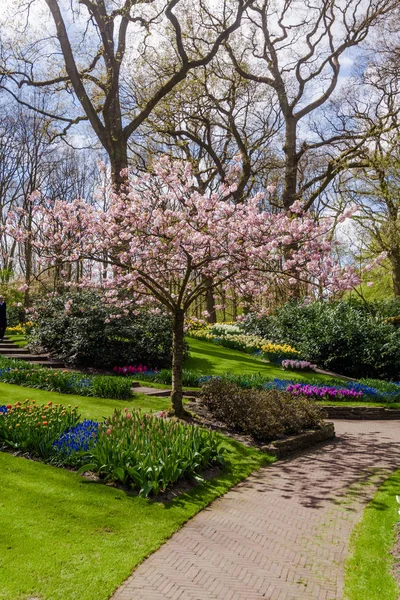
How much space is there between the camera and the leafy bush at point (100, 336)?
1444 centimetres

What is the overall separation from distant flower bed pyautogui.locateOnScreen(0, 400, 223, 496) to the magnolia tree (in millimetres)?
2229

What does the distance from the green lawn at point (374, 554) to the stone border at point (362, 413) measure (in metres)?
5.77

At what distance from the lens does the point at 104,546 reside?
14.7ft

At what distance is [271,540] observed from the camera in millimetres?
5062

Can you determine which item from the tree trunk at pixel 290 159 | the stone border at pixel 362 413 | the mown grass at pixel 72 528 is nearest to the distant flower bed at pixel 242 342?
the stone border at pixel 362 413

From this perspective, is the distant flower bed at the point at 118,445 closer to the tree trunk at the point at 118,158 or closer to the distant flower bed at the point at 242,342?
the distant flower bed at the point at 242,342

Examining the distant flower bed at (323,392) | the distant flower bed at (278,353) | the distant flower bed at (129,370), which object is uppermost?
the distant flower bed at (278,353)

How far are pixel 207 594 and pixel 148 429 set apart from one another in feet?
11.3

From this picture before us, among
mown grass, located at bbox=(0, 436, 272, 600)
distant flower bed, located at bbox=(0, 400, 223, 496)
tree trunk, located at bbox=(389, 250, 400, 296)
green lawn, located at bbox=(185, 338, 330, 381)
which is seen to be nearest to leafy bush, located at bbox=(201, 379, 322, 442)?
distant flower bed, located at bbox=(0, 400, 223, 496)

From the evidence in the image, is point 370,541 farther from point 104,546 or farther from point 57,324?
point 57,324

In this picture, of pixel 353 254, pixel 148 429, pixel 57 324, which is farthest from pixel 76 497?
pixel 353 254

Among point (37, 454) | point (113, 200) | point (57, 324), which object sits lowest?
point (37, 454)

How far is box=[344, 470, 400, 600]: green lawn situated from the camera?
409 cm

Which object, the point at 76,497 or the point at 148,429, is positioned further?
the point at 148,429
